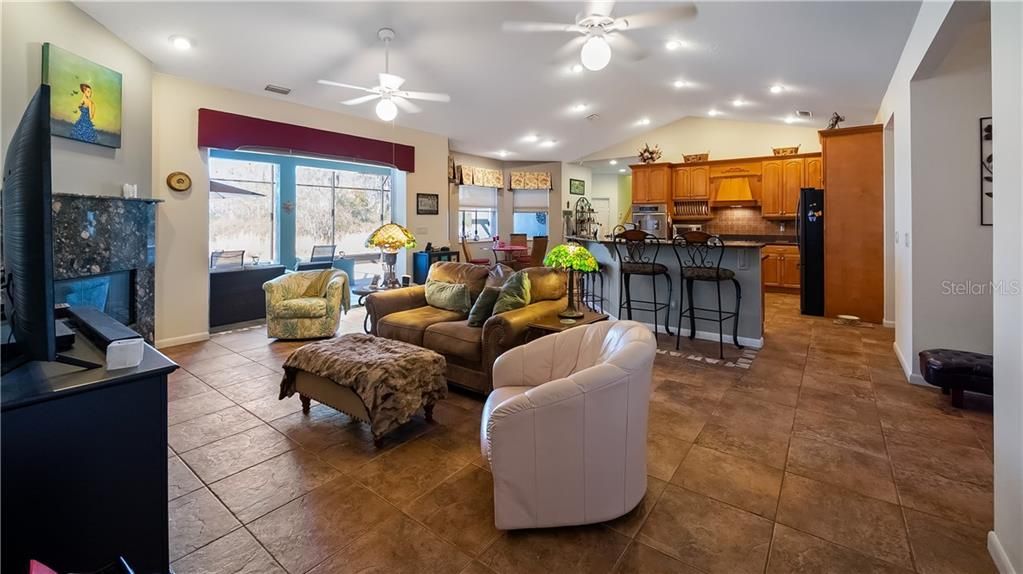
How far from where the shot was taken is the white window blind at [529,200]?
9.98 meters

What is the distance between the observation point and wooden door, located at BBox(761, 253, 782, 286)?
25.7 feet

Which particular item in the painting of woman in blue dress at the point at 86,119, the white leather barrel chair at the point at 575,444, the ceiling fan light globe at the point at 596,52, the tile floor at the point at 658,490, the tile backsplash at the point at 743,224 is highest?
the ceiling fan light globe at the point at 596,52

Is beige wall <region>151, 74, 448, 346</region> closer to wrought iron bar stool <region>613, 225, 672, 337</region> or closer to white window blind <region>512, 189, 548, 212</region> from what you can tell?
wrought iron bar stool <region>613, 225, 672, 337</region>

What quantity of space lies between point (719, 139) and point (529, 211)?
158 inches

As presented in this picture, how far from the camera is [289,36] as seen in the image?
4.19m

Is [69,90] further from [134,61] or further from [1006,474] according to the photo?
[1006,474]

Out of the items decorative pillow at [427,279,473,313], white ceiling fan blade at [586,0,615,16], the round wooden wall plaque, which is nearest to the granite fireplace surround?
the round wooden wall plaque

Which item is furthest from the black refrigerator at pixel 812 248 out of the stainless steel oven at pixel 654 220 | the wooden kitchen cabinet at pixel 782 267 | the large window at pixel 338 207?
the large window at pixel 338 207

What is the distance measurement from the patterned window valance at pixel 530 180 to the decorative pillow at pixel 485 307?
681 cm

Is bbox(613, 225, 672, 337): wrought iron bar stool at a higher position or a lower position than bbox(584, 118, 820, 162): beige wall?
lower

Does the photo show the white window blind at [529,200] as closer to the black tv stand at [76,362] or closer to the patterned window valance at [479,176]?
the patterned window valance at [479,176]

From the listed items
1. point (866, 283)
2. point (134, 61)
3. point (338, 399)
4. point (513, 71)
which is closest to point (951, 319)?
point (866, 283)

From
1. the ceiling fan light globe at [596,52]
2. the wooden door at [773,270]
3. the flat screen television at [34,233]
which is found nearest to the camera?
the flat screen television at [34,233]

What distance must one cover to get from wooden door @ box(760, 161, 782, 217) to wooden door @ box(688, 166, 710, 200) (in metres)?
0.89
